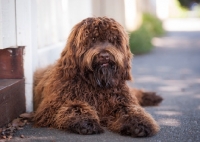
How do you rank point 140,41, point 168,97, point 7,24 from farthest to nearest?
point 140,41 < point 168,97 < point 7,24

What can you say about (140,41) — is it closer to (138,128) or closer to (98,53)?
(98,53)

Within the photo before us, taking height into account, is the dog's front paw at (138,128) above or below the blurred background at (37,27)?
below

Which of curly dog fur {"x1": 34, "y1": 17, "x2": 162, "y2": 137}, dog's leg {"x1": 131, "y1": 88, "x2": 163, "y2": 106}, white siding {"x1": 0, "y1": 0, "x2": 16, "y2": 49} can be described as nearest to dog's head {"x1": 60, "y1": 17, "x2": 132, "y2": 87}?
curly dog fur {"x1": 34, "y1": 17, "x2": 162, "y2": 137}

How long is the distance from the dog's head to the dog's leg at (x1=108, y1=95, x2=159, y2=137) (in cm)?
27

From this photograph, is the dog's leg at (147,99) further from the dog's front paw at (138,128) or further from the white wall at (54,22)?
the dog's front paw at (138,128)

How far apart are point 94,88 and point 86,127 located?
24.9 inches

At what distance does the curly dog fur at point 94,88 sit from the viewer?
468 centimetres

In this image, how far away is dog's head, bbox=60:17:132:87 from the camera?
4750mm

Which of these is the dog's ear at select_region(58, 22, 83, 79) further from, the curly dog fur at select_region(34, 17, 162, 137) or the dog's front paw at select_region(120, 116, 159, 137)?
the dog's front paw at select_region(120, 116, 159, 137)

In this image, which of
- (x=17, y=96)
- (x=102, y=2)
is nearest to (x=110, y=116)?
(x=17, y=96)

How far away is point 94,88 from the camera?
5078 mm

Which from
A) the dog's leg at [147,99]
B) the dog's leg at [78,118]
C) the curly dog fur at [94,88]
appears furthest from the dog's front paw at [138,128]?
the dog's leg at [147,99]

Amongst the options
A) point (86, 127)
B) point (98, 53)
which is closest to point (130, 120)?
point (86, 127)

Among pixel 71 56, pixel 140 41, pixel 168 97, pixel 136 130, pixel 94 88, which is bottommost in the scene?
pixel 168 97
